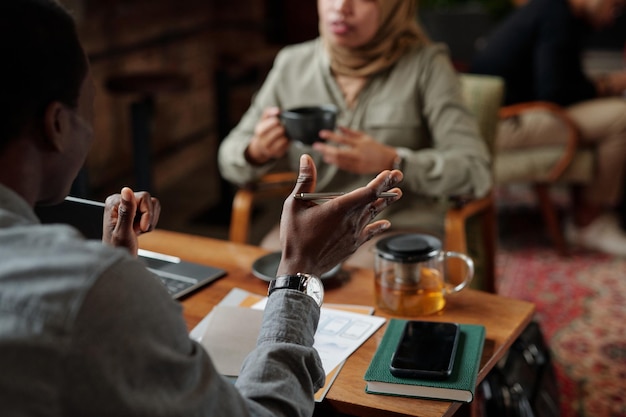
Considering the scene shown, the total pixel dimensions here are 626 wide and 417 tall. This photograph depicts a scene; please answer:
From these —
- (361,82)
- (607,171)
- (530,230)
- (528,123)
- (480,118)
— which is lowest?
(530,230)

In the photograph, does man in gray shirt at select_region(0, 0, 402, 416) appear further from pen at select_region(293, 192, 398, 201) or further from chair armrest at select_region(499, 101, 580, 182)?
chair armrest at select_region(499, 101, 580, 182)

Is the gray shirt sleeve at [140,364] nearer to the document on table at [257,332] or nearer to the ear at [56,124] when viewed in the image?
the ear at [56,124]

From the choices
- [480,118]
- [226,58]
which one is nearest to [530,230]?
[480,118]

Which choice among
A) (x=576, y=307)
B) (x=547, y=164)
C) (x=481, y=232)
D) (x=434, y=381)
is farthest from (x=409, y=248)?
(x=547, y=164)

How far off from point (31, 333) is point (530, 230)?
3.03 meters

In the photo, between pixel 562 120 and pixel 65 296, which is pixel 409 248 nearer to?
pixel 65 296

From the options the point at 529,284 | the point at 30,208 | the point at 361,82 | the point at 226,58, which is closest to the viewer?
the point at 30,208

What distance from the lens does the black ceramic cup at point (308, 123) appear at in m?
1.64

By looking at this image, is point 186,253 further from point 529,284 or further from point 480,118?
point 529,284

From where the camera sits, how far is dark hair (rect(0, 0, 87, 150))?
0.68 m

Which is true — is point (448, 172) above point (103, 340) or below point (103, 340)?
below

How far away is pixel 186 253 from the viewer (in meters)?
1.67

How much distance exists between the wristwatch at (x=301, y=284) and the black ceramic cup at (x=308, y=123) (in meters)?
0.71

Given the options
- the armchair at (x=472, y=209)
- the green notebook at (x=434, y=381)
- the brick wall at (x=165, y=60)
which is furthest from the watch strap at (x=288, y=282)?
the brick wall at (x=165, y=60)
